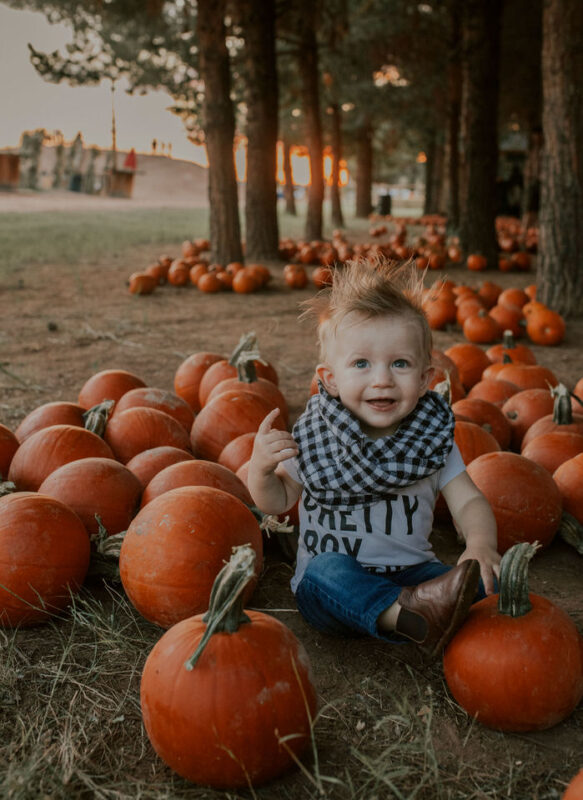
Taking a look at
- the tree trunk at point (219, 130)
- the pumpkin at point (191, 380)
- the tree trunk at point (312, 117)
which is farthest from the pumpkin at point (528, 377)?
the tree trunk at point (312, 117)

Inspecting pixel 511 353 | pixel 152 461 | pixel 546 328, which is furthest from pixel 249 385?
pixel 546 328

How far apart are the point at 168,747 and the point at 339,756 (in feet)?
1.41

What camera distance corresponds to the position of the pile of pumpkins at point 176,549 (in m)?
1.72

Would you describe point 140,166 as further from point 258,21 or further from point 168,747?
point 168,747

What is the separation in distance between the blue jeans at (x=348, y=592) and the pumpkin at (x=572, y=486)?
92 cm

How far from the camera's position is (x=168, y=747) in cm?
174

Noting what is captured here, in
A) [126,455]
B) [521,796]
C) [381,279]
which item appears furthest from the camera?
Answer: [126,455]

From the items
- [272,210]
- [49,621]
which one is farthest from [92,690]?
[272,210]

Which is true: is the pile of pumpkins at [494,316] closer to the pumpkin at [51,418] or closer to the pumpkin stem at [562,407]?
the pumpkin stem at [562,407]

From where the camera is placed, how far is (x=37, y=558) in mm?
2426

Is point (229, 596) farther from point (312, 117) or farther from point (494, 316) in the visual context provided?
point (312, 117)

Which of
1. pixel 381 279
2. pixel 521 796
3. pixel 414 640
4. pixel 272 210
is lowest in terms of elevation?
pixel 521 796

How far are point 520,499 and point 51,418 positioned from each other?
2128mm

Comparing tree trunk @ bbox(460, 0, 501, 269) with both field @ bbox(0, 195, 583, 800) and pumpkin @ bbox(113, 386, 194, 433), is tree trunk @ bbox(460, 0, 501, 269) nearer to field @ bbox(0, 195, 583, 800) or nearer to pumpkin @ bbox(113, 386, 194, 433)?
pumpkin @ bbox(113, 386, 194, 433)
